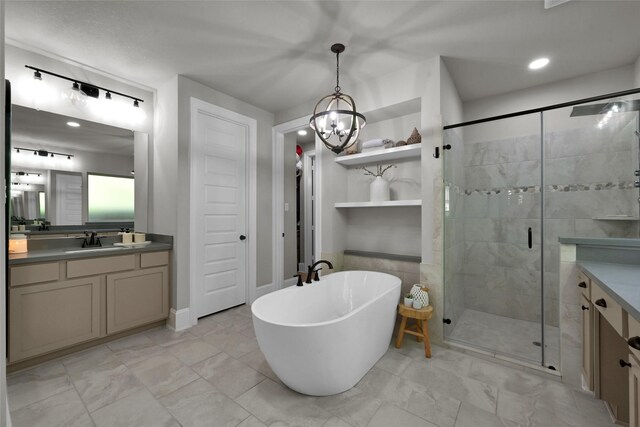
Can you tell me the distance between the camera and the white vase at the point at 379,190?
9.56 feet

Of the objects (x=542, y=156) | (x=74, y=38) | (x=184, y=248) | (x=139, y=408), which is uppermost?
(x=74, y=38)

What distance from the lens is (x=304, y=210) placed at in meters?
4.99

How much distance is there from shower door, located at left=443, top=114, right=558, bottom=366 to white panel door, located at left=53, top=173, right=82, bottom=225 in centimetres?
362

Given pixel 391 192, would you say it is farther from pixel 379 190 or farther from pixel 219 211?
pixel 219 211

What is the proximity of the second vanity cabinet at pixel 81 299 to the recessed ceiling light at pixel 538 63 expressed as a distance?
407 centimetres

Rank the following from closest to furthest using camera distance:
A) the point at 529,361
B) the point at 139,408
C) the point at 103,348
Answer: the point at 139,408 < the point at 529,361 < the point at 103,348

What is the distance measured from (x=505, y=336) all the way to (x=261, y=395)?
230cm

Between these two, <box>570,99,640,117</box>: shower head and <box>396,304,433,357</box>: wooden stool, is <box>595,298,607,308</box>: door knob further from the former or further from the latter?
<box>570,99,640,117</box>: shower head

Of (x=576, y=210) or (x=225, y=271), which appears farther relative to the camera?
(x=225, y=271)

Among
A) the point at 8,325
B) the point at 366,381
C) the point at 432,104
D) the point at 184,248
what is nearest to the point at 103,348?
the point at 8,325

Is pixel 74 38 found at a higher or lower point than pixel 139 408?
higher

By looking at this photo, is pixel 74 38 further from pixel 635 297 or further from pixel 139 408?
pixel 635 297

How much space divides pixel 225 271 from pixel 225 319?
545mm

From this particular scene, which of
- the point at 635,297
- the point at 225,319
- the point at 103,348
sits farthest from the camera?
the point at 225,319
